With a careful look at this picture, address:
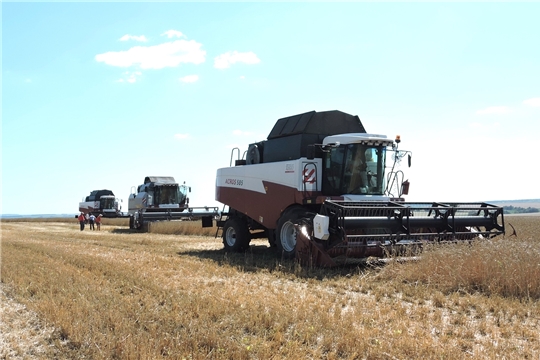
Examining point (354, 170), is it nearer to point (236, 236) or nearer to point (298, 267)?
point (298, 267)

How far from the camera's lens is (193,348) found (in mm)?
4051

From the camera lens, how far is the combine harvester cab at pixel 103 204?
43156mm

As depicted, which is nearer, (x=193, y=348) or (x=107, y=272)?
(x=193, y=348)

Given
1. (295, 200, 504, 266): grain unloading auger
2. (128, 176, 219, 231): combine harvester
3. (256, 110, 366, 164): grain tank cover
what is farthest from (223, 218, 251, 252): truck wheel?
(128, 176, 219, 231): combine harvester

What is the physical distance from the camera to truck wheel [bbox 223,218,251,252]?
12281 millimetres

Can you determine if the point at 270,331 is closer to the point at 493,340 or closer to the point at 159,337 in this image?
the point at 159,337

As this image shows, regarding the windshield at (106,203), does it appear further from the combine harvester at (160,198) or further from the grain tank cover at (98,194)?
the combine harvester at (160,198)

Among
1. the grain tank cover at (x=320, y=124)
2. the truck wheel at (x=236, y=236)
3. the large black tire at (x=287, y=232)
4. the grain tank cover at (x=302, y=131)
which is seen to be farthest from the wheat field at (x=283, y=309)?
the truck wheel at (x=236, y=236)

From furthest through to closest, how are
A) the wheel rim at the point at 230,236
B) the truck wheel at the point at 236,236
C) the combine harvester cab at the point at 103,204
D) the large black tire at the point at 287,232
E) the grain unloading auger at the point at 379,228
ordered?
1. the combine harvester cab at the point at 103,204
2. the wheel rim at the point at 230,236
3. the truck wheel at the point at 236,236
4. the large black tire at the point at 287,232
5. the grain unloading auger at the point at 379,228

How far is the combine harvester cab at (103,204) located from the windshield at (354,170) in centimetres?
3569

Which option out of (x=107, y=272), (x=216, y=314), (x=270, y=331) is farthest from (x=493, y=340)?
(x=107, y=272)

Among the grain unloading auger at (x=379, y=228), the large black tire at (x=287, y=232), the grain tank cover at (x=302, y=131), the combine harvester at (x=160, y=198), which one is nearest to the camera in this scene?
the grain unloading auger at (x=379, y=228)

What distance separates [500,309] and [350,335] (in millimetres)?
2142

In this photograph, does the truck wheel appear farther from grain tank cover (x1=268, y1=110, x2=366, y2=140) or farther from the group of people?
the group of people
